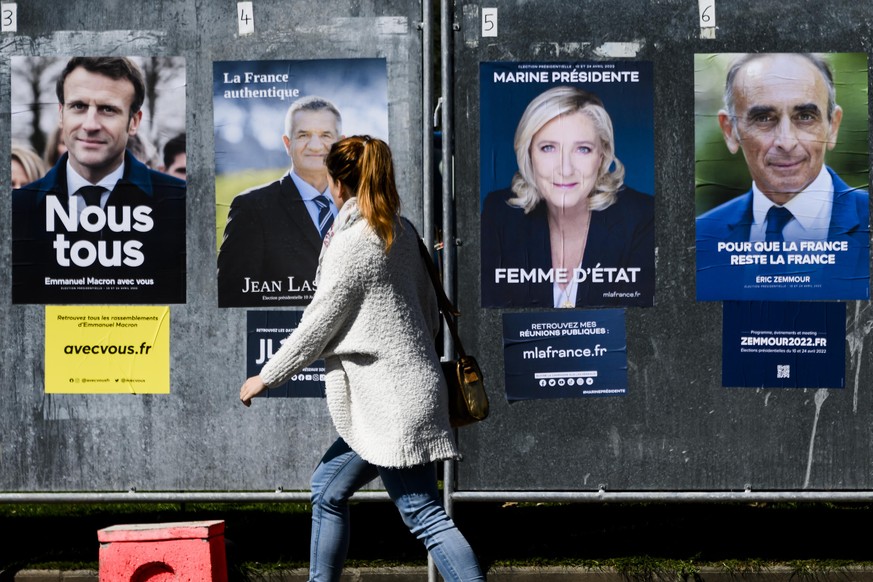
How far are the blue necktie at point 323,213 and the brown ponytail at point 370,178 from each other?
1.45 meters

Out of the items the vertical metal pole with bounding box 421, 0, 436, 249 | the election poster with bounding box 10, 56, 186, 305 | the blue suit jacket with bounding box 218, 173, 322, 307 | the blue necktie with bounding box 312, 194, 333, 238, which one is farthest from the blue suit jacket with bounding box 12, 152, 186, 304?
the vertical metal pole with bounding box 421, 0, 436, 249

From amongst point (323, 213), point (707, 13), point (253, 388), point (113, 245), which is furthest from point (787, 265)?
point (113, 245)

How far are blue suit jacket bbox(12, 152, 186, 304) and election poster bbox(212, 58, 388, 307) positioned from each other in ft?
0.81

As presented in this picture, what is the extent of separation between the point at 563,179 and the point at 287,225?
4.31 ft

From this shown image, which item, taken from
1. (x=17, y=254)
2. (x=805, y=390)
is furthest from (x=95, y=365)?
(x=805, y=390)

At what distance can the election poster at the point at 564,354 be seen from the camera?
5.89 m

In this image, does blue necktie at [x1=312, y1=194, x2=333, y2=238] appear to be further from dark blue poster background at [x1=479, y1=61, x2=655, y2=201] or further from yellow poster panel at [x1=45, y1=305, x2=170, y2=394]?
yellow poster panel at [x1=45, y1=305, x2=170, y2=394]

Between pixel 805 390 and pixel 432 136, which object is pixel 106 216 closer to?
pixel 432 136

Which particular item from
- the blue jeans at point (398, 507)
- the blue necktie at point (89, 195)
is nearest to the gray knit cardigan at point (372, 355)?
the blue jeans at point (398, 507)

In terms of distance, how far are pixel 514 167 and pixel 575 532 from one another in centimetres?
210

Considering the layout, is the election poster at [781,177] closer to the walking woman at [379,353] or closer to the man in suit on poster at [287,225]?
the man in suit on poster at [287,225]

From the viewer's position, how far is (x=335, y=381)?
4.47 m

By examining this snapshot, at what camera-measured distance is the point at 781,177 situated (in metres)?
5.93

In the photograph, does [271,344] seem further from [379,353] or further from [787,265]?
[787,265]
